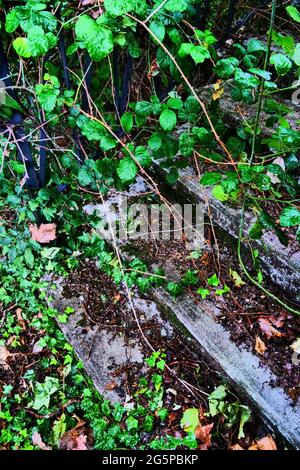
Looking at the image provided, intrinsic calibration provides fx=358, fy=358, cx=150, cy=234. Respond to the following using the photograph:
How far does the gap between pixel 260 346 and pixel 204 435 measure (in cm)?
46

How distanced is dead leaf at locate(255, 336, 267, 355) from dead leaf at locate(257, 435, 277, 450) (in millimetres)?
339

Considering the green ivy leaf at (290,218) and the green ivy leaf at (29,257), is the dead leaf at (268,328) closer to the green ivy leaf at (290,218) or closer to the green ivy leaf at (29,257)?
the green ivy leaf at (290,218)

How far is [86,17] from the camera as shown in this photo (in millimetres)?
1222

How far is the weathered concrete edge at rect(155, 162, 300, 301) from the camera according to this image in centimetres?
172

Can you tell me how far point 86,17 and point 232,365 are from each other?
59.0 inches

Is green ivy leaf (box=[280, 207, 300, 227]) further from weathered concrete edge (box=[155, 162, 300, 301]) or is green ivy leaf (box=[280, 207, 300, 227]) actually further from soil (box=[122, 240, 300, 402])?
soil (box=[122, 240, 300, 402])

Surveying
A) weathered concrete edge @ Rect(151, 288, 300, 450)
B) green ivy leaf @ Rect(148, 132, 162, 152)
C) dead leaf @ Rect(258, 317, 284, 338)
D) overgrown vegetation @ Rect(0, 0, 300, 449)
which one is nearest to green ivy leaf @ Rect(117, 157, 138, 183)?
overgrown vegetation @ Rect(0, 0, 300, 449)

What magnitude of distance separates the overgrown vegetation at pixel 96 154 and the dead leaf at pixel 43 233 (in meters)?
0.04

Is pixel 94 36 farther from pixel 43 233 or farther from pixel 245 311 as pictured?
pixel 245 311

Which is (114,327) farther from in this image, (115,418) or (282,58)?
(282,58)

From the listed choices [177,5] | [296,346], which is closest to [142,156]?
[177,5]

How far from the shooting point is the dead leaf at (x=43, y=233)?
2145mm

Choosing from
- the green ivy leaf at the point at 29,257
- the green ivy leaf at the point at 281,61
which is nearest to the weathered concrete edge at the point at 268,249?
the green ivy leaf at the point at 281,61

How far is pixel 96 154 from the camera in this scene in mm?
2076
